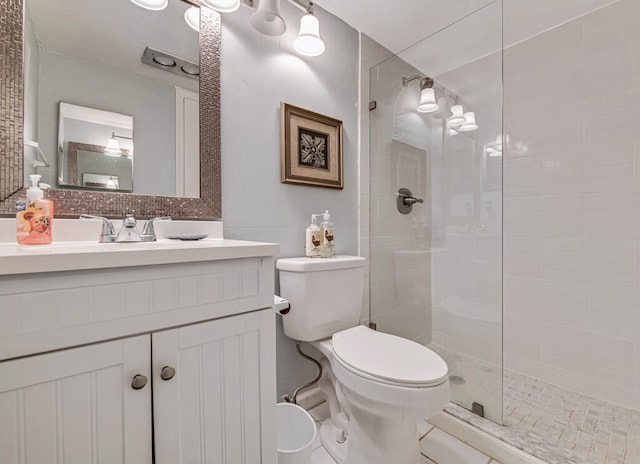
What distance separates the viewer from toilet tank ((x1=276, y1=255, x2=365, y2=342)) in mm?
1229

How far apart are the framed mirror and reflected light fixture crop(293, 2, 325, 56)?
36cm

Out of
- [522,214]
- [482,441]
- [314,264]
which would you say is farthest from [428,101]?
[482,441]

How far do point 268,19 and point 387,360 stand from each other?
141 cm

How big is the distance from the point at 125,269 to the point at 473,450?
1452 millimetres

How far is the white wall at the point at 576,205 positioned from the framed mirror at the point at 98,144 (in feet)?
5.75

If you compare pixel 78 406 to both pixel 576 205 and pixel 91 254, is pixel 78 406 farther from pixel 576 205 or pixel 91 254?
pixel 576 205

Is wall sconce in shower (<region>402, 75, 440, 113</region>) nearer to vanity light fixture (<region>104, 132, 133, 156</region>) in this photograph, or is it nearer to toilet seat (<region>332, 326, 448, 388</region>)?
toilet seat (<region>332, 326, 448, 388</region>)

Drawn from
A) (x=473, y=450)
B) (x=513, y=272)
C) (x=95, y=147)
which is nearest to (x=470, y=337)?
(x=473, y=450)

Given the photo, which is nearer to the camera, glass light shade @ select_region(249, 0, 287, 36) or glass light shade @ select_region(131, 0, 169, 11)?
glass light shade @ select_region(131, 0, 169, 11)

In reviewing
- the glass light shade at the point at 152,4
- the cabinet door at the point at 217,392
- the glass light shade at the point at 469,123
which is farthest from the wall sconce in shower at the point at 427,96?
the cabinet door at the point at 217,392

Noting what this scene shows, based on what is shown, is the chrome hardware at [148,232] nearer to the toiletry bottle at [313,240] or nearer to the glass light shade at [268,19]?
the toiletry bottle at [313,240]

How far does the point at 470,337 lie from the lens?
4.91 feet

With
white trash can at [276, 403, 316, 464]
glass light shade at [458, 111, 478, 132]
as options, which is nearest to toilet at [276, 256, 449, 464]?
white trash can at [276, 403, 316, 464]

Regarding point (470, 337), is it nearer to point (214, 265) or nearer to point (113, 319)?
point (214, 265)
